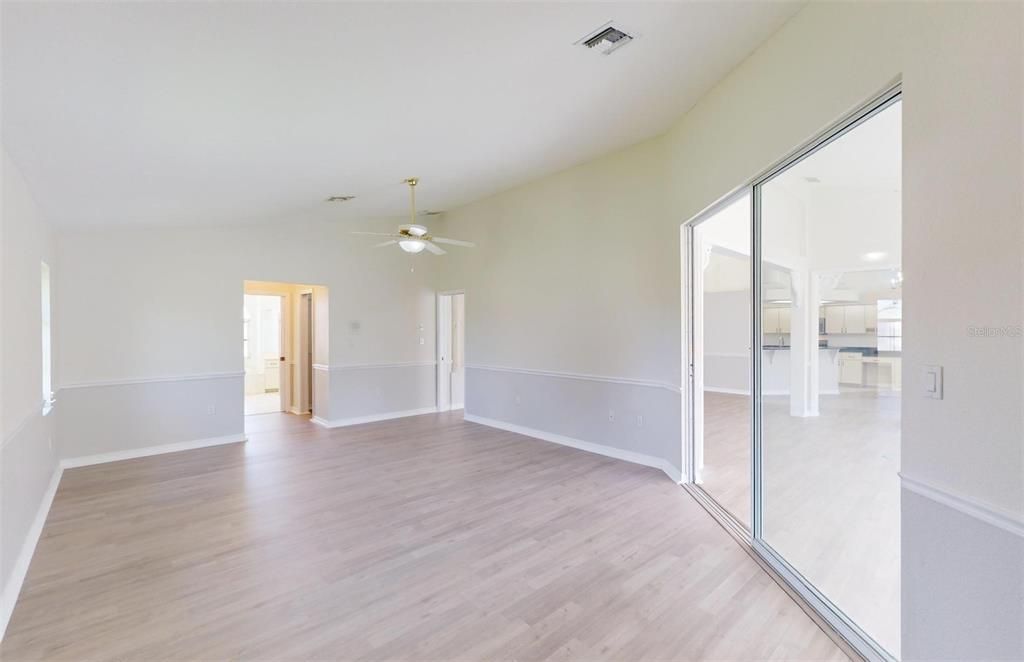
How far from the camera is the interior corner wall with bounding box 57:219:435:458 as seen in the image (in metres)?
4.94

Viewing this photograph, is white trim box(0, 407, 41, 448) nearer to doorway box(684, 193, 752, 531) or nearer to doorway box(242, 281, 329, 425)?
doorway box(242, 281, 329, 425)

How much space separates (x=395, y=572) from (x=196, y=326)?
4.59 metres

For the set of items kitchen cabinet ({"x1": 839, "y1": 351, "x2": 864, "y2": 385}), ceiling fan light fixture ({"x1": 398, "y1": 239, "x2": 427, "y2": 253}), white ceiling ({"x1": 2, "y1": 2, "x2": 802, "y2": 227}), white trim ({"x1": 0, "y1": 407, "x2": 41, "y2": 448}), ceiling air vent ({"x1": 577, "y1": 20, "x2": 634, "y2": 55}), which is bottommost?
white trim ({"x1": 0, "y1": 407, "x2": 41, "y2": 448})

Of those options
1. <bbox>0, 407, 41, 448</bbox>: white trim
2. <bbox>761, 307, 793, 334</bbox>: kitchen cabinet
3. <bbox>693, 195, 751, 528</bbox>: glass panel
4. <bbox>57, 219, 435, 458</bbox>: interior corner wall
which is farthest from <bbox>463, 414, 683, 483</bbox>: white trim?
<bbox>0, 407, 41, 448</bbox>: white trim

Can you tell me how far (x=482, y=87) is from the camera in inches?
115

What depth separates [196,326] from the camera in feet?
18.5

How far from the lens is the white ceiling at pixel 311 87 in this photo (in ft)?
6.22

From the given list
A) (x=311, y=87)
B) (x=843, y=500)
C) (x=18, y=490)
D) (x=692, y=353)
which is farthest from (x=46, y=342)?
(x=843, y=500)

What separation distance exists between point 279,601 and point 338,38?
2.88m

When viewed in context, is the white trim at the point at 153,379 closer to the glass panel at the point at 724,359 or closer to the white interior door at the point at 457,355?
the white interior door at the point at 457,355

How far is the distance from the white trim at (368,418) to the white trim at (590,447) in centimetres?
103

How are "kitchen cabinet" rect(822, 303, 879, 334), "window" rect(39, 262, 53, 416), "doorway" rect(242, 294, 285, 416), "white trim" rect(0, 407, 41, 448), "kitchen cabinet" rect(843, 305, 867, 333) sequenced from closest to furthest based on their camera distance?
1. "kitchen cabinet" rect(822, 303, 879, 334)
2. "kitchen cabinet" rect(843, 305, 867, 333)
3. "white trim" rect(0, 407, 41, 448)
4. "window" rect(39, 262, 53, 416)
5. "doorway" rect(242, 294, 285, 416)
